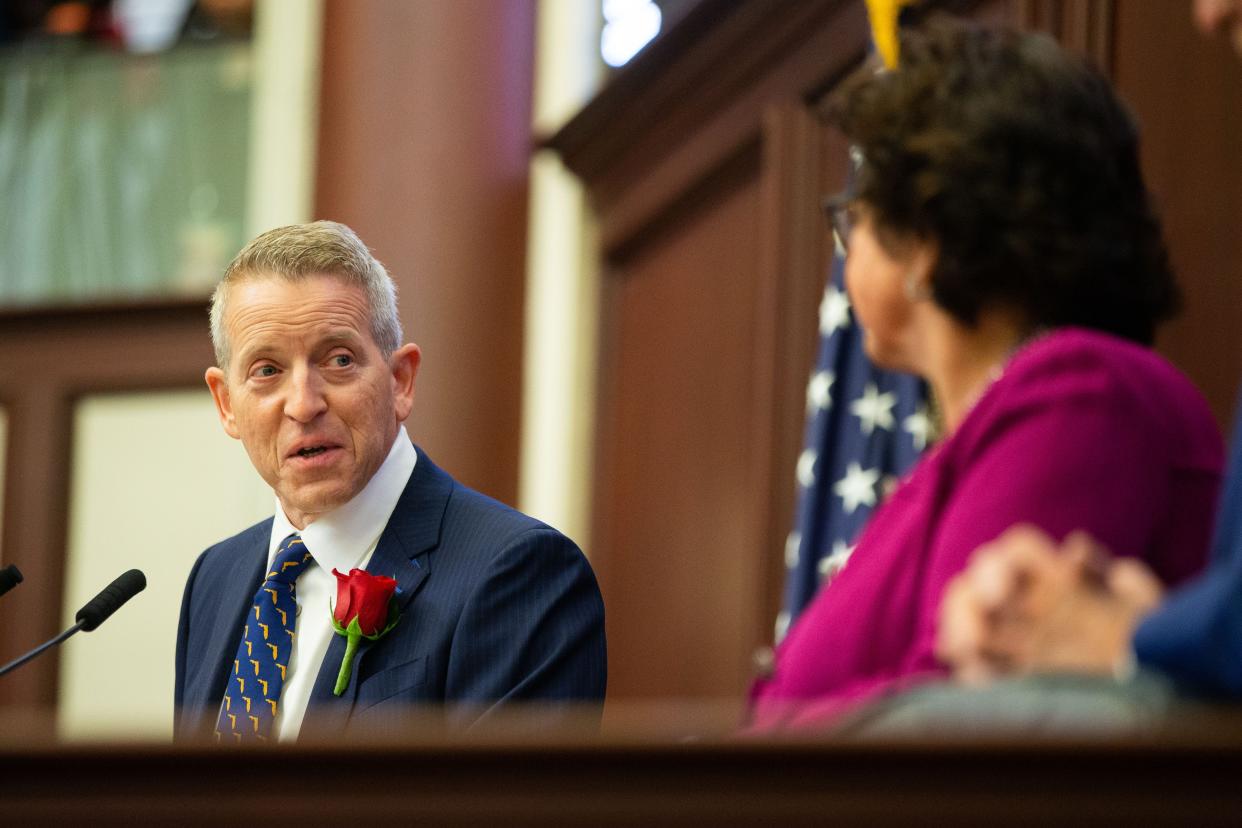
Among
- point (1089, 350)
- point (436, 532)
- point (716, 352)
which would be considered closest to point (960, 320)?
point (1089, 350)

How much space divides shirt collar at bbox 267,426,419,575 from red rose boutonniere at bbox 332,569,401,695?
200 millimetres

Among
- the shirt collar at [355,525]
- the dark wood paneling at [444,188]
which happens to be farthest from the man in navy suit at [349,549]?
the dark wood paneling at [444,188]

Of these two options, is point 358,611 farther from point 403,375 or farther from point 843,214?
point 843,214

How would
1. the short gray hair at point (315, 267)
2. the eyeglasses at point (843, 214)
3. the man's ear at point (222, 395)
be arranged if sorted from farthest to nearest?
the man's ear at point (222, 395) → the short gray hair at point (315, 267) → the eyeglasses at point (843, 214)

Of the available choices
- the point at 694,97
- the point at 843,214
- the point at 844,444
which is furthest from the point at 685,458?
the point at 843,214

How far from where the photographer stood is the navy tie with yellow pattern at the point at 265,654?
283cm

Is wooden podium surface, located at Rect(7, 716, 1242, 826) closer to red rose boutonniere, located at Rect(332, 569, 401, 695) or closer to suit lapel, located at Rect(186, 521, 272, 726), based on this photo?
red rose boutonniere, located at Rect(332, 569, 401, 695)

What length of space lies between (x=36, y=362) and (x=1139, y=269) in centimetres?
611

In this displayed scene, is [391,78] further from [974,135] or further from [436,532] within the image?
[974,135]

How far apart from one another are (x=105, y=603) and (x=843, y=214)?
1277 mm

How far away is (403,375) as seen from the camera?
321 cm

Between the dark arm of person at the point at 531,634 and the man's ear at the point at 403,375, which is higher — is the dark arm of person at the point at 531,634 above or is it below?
below

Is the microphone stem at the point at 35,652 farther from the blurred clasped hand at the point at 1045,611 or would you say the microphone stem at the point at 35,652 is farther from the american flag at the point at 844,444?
the american flag at the point at 844,444

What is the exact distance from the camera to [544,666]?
2711mm
